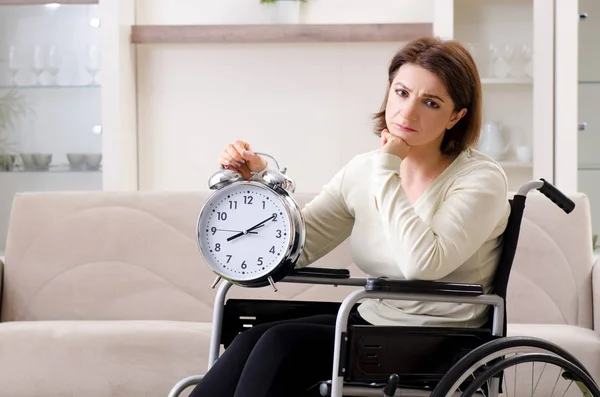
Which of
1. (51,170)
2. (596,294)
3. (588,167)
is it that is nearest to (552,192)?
(596,294)

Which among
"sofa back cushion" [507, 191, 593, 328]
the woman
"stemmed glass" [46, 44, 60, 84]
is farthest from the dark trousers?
"stemmed glass" [46, 44, 60, 84]

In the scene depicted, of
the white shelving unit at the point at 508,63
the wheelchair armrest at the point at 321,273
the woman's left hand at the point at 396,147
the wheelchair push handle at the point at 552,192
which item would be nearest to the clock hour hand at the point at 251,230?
the wheelchair armrest at the point at 321,273

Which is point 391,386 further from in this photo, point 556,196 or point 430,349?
point 556,196

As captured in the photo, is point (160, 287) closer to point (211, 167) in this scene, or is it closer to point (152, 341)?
point (152, 341)

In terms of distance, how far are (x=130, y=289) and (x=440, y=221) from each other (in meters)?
1.47

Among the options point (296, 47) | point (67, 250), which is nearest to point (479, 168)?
point (67, 250)

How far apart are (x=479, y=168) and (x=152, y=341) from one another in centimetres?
118

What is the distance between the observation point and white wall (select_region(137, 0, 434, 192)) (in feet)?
13.5

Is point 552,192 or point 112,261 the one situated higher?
point 552,192

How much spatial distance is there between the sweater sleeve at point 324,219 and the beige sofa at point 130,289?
27.8 inches

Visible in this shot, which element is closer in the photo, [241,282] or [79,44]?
[241,282]

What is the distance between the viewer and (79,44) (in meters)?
4.08

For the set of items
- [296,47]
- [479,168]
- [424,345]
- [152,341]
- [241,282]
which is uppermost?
[296,47]

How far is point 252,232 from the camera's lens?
167cm
